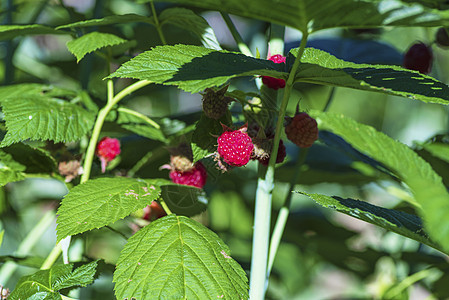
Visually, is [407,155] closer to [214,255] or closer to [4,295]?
[214,255]

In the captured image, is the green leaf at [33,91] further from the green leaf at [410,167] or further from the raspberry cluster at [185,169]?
the green leaf at [410,167]

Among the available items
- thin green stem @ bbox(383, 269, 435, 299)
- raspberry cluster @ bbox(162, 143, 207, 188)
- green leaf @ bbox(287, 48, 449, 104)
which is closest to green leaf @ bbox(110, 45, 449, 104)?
green leaf @ bbox(287, 48, 449, 104)

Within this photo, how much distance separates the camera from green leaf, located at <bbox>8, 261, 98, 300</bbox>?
55cm

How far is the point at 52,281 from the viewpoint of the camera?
0.57 metres

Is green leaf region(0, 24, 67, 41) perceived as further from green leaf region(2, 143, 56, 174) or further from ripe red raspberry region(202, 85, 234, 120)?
ripe red raspberry region(202, 85, 234, 120)

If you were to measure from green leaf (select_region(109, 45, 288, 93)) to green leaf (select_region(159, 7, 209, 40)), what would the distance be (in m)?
0.10

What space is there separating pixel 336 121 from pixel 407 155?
0.13 meters

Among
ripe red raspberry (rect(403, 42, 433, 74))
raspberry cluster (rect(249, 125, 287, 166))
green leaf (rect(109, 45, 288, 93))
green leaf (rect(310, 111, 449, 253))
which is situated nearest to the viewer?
green leaf (rect(310, 111, 449, 253))

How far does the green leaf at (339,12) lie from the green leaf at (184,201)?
13.8 inches

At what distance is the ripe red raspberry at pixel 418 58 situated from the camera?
36.9 inches

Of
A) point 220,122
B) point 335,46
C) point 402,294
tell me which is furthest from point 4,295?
point 335,46

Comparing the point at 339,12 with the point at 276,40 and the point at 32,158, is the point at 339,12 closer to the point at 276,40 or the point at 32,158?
the point at 276,40

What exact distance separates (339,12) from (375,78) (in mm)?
132

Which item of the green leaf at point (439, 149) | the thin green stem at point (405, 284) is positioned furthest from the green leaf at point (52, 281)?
the thin green stem at point (405, 284)
